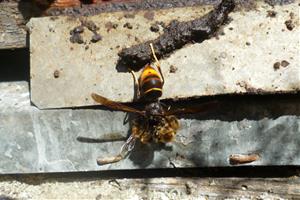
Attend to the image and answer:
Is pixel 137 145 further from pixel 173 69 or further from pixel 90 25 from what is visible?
pixel 90 25

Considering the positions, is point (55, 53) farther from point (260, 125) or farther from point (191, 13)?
point (260, 125)

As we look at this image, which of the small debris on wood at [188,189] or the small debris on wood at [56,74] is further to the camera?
the small debris on wood at [188,189]

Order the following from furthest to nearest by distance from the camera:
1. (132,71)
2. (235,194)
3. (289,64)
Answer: (235,194) < (132,71) < (289,64)

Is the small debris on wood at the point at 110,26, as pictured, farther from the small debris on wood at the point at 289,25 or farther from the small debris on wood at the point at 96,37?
the small debris on wood at the point at 289,25

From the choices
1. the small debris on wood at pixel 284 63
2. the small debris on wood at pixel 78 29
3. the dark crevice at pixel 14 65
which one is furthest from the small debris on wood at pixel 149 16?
the dark crevice at pixel 14 65

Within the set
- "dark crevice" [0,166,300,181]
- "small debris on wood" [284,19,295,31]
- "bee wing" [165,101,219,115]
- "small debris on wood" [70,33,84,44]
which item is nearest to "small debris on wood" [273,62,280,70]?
"small debris on wood" [284,19,295,31]

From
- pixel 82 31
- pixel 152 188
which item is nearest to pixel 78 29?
pixel 82 31

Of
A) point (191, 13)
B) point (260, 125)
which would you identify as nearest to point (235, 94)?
point (260, 125)
